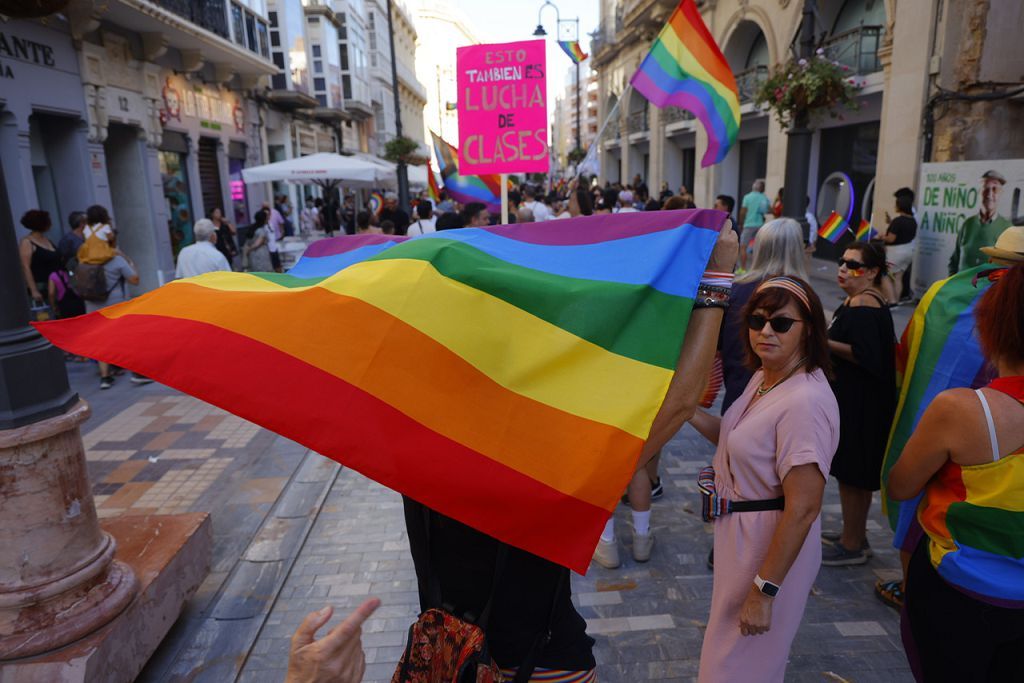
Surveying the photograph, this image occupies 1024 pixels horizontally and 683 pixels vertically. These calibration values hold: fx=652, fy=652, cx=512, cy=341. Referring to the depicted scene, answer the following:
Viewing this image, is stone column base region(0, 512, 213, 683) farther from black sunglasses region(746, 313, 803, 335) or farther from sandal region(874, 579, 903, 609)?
sandal region(874, 579, 903, 609)

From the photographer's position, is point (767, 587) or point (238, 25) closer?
point (767, 587)

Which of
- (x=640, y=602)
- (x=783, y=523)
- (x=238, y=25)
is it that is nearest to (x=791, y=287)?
(x=783, y=523)

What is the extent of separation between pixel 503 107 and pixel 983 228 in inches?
184

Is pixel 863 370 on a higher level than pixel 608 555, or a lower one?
higher

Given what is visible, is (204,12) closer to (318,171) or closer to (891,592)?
(318,171)

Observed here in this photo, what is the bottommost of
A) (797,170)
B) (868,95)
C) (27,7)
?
(797,170)

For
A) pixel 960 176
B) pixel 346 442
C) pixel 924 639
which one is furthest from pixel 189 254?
pixel 960 176

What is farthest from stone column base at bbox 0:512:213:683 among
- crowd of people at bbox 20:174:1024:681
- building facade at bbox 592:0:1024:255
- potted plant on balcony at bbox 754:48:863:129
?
potted plant on balcony at bbox 754:48:863:129

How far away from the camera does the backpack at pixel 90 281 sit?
7578mm

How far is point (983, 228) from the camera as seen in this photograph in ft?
20.1

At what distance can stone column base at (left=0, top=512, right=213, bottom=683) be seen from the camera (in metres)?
2.64

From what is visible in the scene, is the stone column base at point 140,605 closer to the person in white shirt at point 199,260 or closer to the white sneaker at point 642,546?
the white sneaker at point 642,546

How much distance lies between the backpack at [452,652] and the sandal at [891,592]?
8.70ft

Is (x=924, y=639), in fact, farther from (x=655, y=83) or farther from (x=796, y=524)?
(x=655, y=83)
